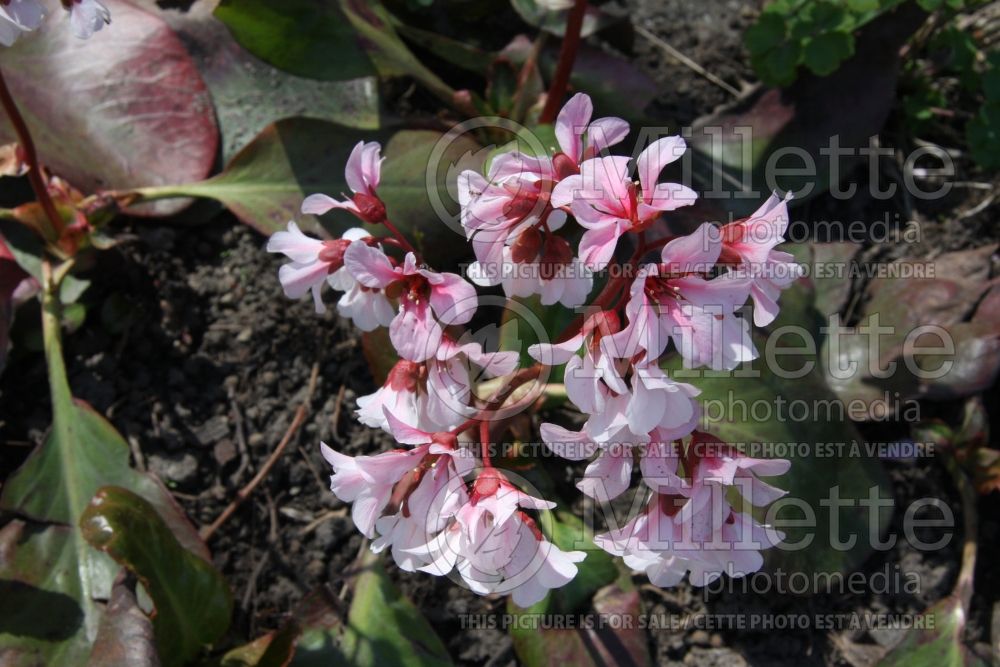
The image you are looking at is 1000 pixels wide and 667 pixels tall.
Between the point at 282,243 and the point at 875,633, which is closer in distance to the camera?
the point at 282,243

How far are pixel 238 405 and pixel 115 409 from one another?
0.82 ft

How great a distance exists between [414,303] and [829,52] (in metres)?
1.16

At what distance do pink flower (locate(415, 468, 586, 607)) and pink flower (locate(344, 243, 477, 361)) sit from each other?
0.62 feet

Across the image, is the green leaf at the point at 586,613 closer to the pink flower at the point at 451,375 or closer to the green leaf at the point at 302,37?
the pink flower at the point at 451,375

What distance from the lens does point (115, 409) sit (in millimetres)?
1869

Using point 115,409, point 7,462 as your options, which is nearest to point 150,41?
point 115,409

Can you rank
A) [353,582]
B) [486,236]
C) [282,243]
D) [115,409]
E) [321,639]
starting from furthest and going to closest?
[115,409], [353,582], [321,639], [282,243], [486,236]

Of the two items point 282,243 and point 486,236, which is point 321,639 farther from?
point 486,236

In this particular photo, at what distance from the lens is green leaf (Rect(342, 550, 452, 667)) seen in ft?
5.20

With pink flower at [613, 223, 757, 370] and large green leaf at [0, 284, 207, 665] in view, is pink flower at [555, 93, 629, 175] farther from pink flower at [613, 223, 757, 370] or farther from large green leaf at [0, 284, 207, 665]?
large green leaf at [0, 284, 207, 665]

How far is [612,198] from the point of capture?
1079 millimetres

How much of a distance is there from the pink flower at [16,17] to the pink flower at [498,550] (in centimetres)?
93

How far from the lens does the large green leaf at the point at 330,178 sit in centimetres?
176

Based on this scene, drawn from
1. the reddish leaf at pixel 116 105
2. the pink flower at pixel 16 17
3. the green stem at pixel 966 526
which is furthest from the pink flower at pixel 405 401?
the green stem at pixel 966 526
